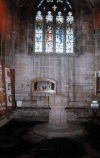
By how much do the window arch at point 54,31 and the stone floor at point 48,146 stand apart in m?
5.14

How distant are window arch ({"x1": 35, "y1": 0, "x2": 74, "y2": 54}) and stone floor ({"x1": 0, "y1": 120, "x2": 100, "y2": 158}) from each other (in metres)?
5.14

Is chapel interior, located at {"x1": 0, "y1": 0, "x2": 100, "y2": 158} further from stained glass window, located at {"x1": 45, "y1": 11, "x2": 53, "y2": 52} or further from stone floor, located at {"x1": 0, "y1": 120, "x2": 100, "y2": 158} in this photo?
stone floor, located at {"x1": 0, "y1": 120, "x2": 100, "y2": 158}

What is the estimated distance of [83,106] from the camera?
26.7 ft

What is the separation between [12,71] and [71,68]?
3104 millimetres

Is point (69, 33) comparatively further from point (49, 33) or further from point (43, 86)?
point (43, 86)

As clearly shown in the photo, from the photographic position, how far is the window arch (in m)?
8.58

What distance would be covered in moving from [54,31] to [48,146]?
647 centimetres

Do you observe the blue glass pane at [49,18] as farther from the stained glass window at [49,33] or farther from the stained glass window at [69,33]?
the stained glass window at [69,33]

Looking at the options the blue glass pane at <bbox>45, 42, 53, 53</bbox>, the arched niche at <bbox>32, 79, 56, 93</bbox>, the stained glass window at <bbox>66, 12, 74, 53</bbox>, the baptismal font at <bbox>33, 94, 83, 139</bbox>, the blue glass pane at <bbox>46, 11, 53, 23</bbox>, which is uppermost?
the blue glass pane at <bbox>46, 11, 53, 23</bbox>

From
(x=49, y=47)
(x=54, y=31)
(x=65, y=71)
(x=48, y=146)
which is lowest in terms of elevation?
(x=48, y=146)

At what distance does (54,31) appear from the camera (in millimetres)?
8633

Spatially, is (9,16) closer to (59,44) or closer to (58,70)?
(59,44)

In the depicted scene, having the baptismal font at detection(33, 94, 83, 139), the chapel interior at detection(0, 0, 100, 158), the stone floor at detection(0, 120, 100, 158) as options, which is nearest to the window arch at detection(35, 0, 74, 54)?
the chapel interior at detection(0, 0, 100, 158)

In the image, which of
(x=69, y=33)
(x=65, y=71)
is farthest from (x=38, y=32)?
(x=65, y=71)
